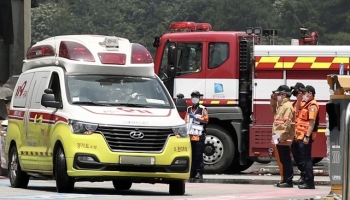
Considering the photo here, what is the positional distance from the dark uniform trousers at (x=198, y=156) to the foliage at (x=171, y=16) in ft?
185

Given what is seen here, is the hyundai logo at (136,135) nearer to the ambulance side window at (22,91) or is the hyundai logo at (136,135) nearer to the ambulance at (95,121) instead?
the ambulance at (95,121)

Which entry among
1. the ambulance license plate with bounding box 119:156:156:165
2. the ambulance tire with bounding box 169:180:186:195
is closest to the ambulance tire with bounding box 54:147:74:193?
the ambulance license plate with bounding box 119:156:156:165

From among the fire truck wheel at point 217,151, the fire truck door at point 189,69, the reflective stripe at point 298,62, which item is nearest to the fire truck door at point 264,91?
the reflective stripe at point 298,62

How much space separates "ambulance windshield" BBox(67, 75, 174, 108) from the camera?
16.0 meters

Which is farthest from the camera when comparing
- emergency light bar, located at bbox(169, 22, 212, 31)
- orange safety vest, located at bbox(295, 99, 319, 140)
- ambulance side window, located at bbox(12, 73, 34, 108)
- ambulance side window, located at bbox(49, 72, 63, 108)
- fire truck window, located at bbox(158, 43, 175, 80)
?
emergency light bar, located at bbox(169, 22, 212, 31)

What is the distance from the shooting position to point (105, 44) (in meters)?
16.5

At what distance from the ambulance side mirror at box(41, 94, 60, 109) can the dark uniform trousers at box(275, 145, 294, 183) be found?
15.3ft

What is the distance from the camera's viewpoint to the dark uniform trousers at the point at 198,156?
68.9 feet

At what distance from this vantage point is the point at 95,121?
601 inches

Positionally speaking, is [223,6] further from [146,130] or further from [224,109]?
[146,130]

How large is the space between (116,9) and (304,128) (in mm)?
88964

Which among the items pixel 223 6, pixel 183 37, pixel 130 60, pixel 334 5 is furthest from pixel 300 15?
pixel 130 60

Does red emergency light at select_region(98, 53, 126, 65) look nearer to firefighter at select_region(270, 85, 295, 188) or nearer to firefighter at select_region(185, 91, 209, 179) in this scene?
firefighter at select_region(270, 85, 295, 188)

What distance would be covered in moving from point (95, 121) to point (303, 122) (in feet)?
15.4
